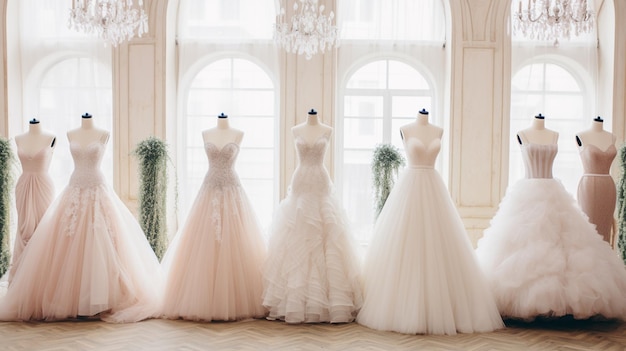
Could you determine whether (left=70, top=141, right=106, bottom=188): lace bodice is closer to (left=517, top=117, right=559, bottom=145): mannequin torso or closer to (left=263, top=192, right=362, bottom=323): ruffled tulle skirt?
(left=263, top=192, right=362, bottom=323): ruffled tulle skirt

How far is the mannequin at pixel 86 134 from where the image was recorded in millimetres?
4891

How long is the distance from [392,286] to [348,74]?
13.2ft

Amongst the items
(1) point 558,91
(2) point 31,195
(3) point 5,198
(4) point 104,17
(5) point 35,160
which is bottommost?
(3) point 5,198

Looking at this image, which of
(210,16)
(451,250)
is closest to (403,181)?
(451,250)

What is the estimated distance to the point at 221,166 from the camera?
4.81 metres

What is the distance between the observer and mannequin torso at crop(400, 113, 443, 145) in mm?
4688

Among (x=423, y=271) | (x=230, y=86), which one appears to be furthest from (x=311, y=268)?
(x=230, y=86)

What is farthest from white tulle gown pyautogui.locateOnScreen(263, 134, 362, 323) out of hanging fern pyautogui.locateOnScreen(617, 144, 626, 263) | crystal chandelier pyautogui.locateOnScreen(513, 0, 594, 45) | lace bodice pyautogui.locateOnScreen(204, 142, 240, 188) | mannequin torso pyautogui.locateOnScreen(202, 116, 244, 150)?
hanging fern pyautogui.locateOnScreen(617, 144, 626, 263)

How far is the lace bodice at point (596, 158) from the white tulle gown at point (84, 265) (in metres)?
3.84

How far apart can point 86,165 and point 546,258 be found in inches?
146

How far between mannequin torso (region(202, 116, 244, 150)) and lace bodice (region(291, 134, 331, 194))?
1.73 feet

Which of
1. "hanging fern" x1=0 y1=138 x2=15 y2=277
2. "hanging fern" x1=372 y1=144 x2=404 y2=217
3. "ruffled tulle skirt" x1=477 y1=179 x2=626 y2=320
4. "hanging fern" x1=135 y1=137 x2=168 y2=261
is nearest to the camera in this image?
"ruffled tulle skirt" x1=477 y1=179 x2=626 y2=320

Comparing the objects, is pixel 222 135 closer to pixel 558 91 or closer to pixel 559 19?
pixel 559 19

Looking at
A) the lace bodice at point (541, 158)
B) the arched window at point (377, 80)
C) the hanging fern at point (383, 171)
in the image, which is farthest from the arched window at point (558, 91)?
the lace bodice at point (541, 158)
